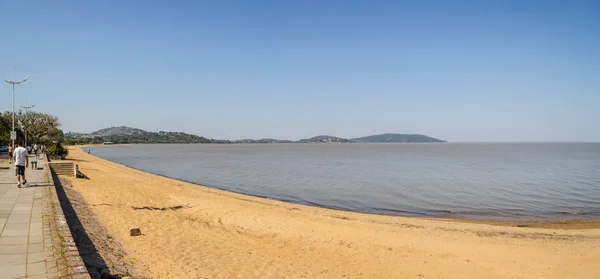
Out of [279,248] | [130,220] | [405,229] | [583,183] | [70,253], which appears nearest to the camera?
[70,253]

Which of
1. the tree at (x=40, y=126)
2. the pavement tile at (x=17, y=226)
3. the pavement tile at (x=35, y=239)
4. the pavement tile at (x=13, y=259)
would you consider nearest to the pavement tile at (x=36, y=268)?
the pavement tile at (x=13, y=259)

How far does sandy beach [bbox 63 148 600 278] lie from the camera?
A: 9.71 metres

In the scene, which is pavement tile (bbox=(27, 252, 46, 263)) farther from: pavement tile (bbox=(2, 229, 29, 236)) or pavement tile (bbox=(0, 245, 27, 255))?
pavement tile (bbox=(2, 229, 29, 236))

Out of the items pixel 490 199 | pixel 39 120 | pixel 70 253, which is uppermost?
pixel 39 120

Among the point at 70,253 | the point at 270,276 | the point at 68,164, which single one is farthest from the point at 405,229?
the point at 68,164

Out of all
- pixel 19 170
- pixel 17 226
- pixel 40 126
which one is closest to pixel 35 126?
pixel 40 126

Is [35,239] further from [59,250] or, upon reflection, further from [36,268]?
[36,268]

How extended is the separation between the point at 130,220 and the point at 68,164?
18.5 meters

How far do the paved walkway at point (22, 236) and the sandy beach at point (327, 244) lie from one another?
2335mm

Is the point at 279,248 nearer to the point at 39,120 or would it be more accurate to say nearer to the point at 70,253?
the point at 70,253

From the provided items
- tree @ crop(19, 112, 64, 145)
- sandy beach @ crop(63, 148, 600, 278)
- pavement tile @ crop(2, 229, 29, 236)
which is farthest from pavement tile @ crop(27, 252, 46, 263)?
tree @ crop(19, 112, 64, 145)

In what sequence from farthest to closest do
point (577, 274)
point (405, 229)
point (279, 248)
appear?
point (405, 229)
point (279, 248)
point (577, 274)

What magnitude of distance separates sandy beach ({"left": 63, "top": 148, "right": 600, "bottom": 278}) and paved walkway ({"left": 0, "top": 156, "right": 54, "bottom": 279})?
7.66 feet

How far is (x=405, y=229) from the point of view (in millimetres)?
15719
